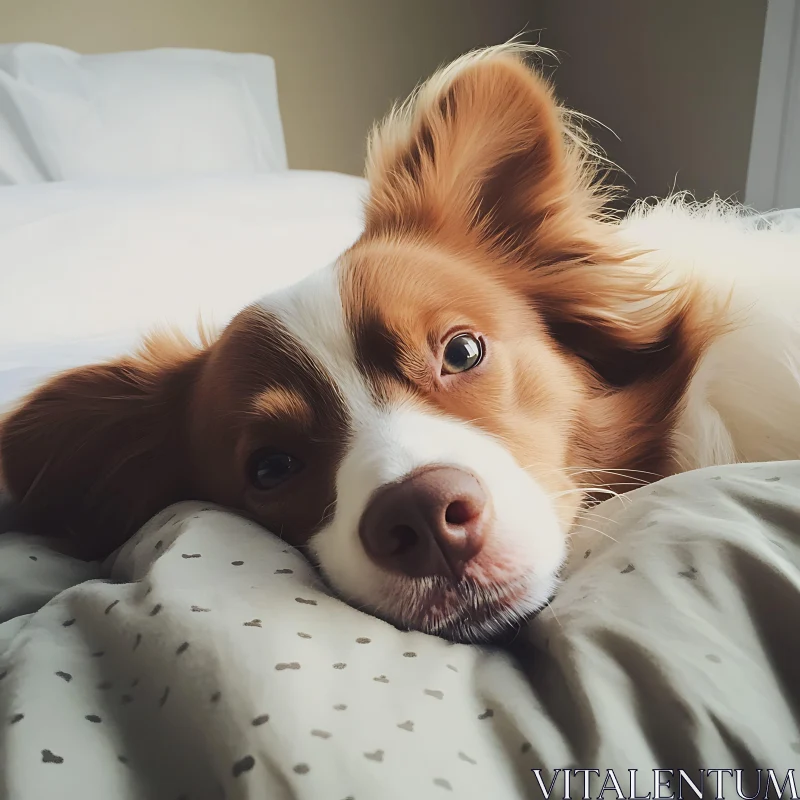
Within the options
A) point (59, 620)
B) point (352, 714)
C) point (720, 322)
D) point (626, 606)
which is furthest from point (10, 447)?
point (720, 322)

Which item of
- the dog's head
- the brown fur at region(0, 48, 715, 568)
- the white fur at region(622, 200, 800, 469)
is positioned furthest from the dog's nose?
the white fur at region(622, 200, 800, 469)

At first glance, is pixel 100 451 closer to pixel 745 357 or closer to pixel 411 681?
pixel 411 681

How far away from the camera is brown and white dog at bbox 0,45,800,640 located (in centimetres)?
88

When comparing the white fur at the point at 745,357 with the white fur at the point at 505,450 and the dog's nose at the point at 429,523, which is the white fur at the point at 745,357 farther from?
the dog's nose at the point at 429,523

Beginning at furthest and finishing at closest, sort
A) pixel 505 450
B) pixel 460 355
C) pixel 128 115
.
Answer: pixel 128 115, pixel 460 355, pixel 505 450

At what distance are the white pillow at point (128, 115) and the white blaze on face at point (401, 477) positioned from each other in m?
1.97

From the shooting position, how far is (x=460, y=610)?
0.85 m

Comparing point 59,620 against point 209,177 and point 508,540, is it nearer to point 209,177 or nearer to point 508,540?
point 508,540

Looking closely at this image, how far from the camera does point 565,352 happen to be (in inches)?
50.4

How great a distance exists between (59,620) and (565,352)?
886 mm

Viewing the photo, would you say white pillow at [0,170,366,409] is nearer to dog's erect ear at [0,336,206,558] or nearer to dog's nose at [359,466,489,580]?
dog's erect ear at [0,336,206,558]

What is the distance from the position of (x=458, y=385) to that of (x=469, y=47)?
3.52 m

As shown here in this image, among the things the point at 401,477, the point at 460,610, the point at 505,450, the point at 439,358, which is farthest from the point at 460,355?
the point at 460,610

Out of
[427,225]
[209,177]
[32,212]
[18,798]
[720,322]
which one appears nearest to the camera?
[18,798]
